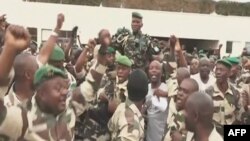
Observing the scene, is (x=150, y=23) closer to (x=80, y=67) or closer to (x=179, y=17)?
(x=179, y=17)

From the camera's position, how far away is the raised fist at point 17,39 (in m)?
4.00

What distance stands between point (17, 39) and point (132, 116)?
5.03ft

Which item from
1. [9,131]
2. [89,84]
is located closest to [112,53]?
[89,84]

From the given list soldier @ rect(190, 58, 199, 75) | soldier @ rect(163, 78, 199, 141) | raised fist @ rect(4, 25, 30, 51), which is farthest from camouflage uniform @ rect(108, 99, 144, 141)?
soldier @ rect(190, 58, 199, 75)

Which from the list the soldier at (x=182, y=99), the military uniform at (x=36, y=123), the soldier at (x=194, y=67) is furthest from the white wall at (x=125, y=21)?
the military uniform at (x=36, y=123)

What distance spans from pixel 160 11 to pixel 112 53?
29.3 meters

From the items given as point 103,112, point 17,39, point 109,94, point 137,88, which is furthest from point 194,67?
point 17,39

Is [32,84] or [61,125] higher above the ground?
[32,84]

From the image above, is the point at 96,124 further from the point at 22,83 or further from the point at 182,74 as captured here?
the point at 22,83

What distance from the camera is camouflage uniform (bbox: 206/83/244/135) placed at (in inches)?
261

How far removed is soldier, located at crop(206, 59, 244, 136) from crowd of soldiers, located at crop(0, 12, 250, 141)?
11 mm

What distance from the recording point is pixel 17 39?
13.2 ft

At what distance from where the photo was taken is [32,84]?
450 centimetres

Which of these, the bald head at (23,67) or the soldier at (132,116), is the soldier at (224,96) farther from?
the bald head at (23,67)
